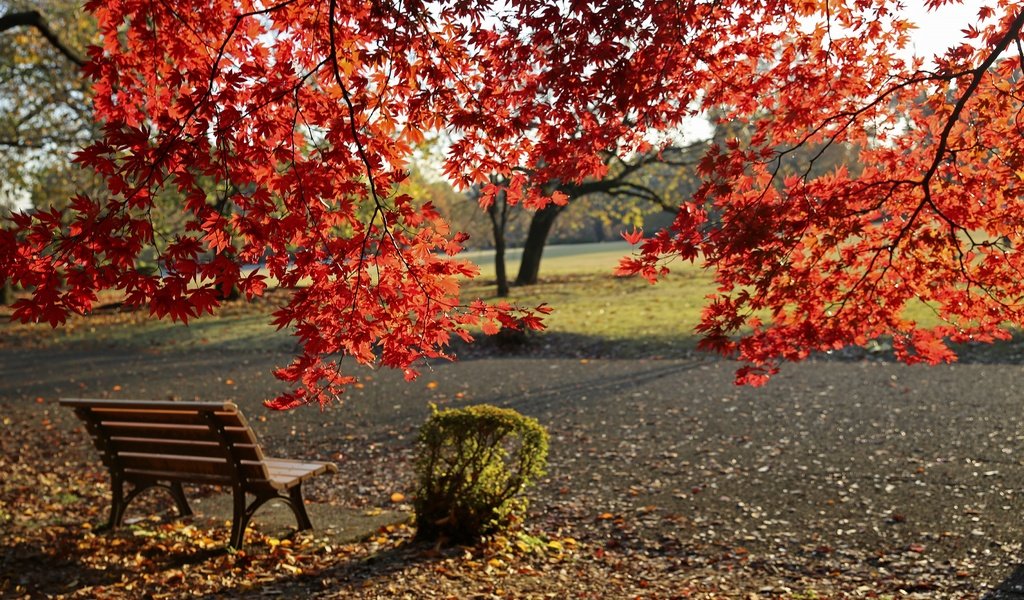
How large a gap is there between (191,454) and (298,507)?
0.80 meters

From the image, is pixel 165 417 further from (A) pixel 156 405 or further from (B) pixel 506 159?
(B) pixel 506 159

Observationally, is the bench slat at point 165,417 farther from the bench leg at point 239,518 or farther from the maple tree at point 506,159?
the maple tree at point 506,159

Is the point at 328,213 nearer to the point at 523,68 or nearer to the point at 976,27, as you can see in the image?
the point at 523,68

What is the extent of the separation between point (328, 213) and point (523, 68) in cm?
133

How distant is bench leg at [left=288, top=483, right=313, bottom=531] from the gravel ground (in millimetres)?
987

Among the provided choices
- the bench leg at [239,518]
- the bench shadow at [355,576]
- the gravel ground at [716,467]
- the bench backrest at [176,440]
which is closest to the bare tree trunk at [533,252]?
the gravel ground at [716,467]

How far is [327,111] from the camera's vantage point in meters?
4.59

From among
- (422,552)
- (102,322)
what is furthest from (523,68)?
(102,322)

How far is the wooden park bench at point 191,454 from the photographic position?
19.1 ft

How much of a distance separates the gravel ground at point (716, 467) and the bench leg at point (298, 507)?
3.24 ft

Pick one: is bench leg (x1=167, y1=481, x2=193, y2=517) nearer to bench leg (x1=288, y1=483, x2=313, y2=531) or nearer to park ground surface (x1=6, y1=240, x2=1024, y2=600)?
park ground surface (x1=6, y1=240, x2=1024, y2=600)

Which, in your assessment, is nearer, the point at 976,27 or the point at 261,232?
the point at 261,232

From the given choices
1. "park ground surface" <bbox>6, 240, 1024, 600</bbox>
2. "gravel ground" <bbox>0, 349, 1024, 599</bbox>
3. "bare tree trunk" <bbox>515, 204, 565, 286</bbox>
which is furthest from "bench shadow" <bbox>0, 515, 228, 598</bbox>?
"bare tree trunk" <bbox>515, 204, 565, 286</bbox>

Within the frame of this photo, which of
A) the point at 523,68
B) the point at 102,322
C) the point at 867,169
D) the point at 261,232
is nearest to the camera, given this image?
the point at 261,232
